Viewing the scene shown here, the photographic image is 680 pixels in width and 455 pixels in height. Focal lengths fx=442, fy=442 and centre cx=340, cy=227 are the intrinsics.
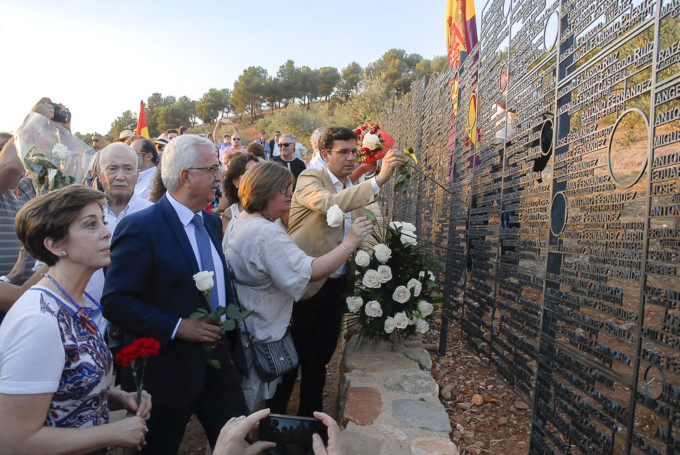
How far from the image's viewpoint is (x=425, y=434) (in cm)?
243

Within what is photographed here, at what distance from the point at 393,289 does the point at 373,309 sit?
0.29m

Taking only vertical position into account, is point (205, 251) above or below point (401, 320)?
above

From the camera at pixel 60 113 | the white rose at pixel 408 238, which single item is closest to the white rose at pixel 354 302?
the white rose at pixel 408 238

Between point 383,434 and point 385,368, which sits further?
point 385,368

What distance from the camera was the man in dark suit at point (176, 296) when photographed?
1918 mm

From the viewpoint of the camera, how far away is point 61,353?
142 cm

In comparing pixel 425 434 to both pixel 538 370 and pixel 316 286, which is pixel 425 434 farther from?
pixel 316 286

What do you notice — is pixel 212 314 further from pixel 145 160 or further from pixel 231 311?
pixel 145 160

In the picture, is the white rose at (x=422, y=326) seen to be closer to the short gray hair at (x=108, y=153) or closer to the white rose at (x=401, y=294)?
the white rose at (x=401, y=294)

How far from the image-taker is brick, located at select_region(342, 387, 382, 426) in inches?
102

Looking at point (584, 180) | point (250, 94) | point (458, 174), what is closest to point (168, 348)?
point (584, 180)

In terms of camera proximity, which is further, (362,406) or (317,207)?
(317,207)

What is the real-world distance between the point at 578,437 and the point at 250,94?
6963cm

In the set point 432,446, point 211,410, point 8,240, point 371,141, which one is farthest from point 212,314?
point 371,141
